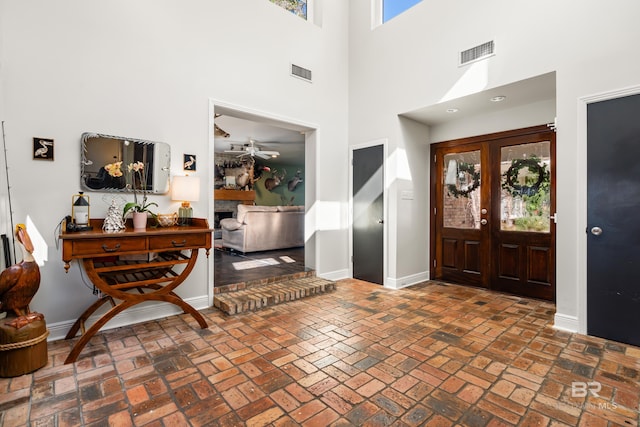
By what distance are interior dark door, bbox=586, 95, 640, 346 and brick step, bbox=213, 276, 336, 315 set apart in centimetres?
263

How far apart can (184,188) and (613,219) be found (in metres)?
3.75

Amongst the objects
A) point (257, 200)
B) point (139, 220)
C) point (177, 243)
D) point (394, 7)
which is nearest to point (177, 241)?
point (177, 243)

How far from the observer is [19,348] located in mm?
1969

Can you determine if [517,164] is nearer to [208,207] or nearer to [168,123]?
[208,207]

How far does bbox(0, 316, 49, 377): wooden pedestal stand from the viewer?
194 cm

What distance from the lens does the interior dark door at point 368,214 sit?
4352 millimetres

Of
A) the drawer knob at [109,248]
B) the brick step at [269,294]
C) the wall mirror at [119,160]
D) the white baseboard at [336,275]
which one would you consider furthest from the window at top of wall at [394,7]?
the drawer knob at [109,248]

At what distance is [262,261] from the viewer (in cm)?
520

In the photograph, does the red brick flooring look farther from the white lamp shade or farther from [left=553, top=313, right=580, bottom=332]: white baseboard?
the white lamp shade

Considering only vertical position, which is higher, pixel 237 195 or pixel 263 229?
pixel 237 195

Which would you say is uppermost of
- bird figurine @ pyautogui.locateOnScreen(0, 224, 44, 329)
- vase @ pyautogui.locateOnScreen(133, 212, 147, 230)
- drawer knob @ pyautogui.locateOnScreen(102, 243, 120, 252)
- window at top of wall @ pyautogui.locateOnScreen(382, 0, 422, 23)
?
window at top of wall @ pyautogui.locateOnScreen(382, 0, 422, 23)

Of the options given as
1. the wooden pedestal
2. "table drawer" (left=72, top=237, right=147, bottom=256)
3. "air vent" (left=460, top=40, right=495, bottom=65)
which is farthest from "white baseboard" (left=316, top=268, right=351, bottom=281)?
"air vent" (left=460, top=40, right=495, bottom=65)

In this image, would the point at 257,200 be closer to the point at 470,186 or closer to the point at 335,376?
the point at 470,186

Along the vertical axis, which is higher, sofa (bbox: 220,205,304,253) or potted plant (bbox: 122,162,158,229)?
potted plant (bbox: 122,162,158,229)
